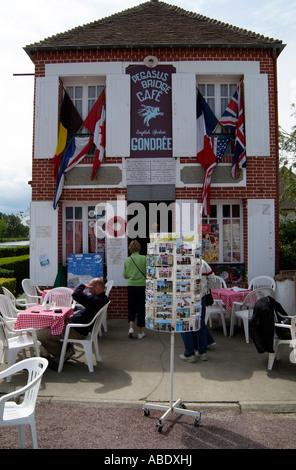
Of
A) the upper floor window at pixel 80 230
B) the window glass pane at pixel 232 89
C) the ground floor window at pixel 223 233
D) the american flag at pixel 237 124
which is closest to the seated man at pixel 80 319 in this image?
the upper floor window at pixel 80 230

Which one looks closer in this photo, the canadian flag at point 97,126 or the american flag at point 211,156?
the american flag at point 211,156

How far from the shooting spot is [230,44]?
9.61 m

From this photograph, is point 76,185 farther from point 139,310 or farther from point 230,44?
point 230,44

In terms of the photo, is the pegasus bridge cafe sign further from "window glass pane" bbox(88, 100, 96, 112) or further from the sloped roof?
"window glass pane" bbox(88, 100, 96, 112)

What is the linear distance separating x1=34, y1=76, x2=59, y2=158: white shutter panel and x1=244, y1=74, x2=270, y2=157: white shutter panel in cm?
468

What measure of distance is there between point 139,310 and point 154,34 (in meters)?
6.98

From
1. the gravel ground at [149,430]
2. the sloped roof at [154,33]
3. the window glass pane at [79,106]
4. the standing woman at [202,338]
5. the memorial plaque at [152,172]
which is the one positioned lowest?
the gravel ground at [149,430]

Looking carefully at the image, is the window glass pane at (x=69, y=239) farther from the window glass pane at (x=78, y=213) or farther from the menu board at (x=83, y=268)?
the menu board at (x=83, y=268)

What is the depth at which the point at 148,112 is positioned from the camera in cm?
977

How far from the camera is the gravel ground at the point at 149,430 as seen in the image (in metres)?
3.84

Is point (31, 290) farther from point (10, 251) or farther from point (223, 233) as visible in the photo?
point (10, 251)

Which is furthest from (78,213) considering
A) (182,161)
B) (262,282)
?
(262,282)

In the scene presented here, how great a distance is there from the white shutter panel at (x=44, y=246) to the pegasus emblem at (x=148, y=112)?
3.14 meters

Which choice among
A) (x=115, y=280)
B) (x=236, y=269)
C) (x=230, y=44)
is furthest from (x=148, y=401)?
(x=230, y=44)
